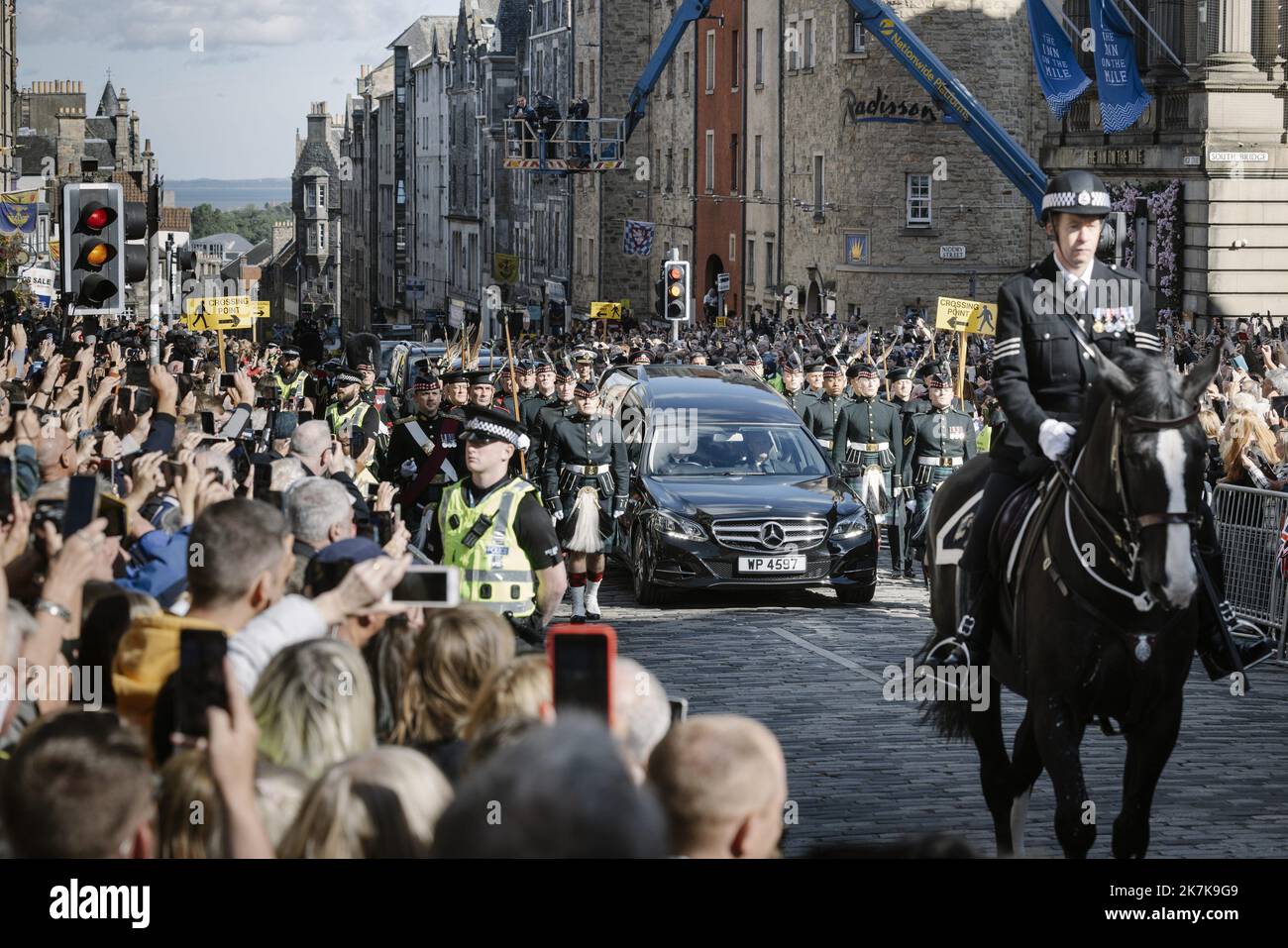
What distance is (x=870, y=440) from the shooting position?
20.5 meters

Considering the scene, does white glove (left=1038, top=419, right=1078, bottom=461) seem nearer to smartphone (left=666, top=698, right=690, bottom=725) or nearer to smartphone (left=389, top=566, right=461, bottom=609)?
smartphone (left=666, top=698, right=690, bottom=725)

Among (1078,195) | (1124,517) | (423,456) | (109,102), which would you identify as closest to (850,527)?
(423,456)

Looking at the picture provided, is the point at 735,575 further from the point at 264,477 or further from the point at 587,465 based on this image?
the point at 264,477

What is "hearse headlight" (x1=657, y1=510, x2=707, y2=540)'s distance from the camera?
1773 cm

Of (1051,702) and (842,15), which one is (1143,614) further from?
(842,15)

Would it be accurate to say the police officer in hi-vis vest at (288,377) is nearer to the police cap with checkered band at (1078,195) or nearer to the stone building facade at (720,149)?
the police cap with checkered band at (1078,195)

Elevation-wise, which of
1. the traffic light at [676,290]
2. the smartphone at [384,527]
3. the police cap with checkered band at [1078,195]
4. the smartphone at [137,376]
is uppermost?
the police cap with checkered band at [1078,195]

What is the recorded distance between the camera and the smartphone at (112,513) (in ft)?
25.9

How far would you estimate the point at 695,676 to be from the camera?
14391 millimetres

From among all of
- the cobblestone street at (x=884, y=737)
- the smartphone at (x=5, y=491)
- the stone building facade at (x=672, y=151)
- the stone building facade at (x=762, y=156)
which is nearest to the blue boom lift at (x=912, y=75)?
the stone building facade at (x=672, y=151)

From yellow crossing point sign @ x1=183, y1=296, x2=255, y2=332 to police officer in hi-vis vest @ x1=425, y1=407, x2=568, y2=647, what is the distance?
83.4 feet

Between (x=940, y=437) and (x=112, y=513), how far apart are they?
12.6m

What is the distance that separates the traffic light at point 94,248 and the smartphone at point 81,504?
873cm
